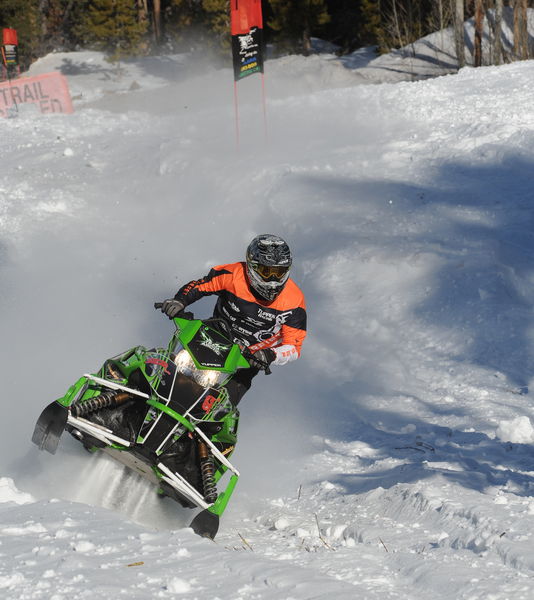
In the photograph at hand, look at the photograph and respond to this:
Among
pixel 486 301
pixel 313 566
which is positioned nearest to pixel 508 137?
pixel 486 301

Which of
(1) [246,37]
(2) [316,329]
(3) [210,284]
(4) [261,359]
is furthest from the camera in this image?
(1) [246,37]

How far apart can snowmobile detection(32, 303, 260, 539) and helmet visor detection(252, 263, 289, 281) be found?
574 mm

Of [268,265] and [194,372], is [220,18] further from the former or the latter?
[194,372]

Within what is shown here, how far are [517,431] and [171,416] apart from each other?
11.9ft

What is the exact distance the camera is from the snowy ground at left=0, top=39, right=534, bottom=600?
4938 millimetres

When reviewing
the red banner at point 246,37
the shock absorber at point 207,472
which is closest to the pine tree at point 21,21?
the red banner at point 246,37

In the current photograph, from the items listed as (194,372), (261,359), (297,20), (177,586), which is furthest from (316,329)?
(297,20)

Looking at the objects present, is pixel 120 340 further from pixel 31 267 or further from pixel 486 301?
pixel 486 301

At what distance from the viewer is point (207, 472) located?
6.25 metres

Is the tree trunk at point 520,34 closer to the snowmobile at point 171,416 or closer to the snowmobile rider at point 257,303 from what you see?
A: the snowmobile rider at point 257,303

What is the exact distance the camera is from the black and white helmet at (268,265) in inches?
276

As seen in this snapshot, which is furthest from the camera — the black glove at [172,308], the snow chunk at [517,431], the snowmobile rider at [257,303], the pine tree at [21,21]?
the pine tree at [21,21]

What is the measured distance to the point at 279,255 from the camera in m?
7.00

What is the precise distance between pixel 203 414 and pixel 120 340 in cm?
506
